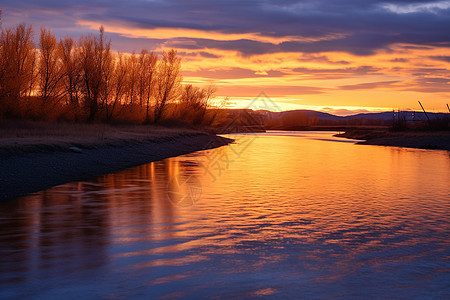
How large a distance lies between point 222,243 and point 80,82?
4256 cm

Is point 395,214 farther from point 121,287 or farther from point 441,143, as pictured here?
point 441,143

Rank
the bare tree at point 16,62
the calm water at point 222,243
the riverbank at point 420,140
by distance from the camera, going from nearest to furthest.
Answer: the calm water at point 222,243 → the bare tree at point 16,62 → the riverbank at point 420,140

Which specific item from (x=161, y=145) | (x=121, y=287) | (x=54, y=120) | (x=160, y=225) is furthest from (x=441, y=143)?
(x=121, y=287)

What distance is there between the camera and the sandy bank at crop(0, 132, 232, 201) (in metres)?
16.2

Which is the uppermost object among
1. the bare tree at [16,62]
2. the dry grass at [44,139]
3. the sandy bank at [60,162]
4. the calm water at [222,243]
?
the bare tree at [16,62]

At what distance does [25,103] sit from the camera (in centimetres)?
3612

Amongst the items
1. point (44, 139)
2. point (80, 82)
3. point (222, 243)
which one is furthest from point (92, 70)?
point (222, 243)

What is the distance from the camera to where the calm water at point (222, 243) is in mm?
6695

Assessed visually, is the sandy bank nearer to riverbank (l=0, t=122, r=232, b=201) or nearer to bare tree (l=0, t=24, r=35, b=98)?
riverbank (l=0, t=122, r=232, b=201)

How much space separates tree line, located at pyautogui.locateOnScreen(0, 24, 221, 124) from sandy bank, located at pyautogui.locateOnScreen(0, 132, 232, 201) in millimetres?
10308

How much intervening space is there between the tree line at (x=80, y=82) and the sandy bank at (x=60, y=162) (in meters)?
10.3

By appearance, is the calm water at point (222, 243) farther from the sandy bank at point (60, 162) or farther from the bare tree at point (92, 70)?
the bare tree at point (92, 70)

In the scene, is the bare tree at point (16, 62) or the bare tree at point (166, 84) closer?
the bare tree at point (16, 62)

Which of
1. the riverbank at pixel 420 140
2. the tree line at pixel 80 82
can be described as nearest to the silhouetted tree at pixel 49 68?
the tree line at pixel 80 82
